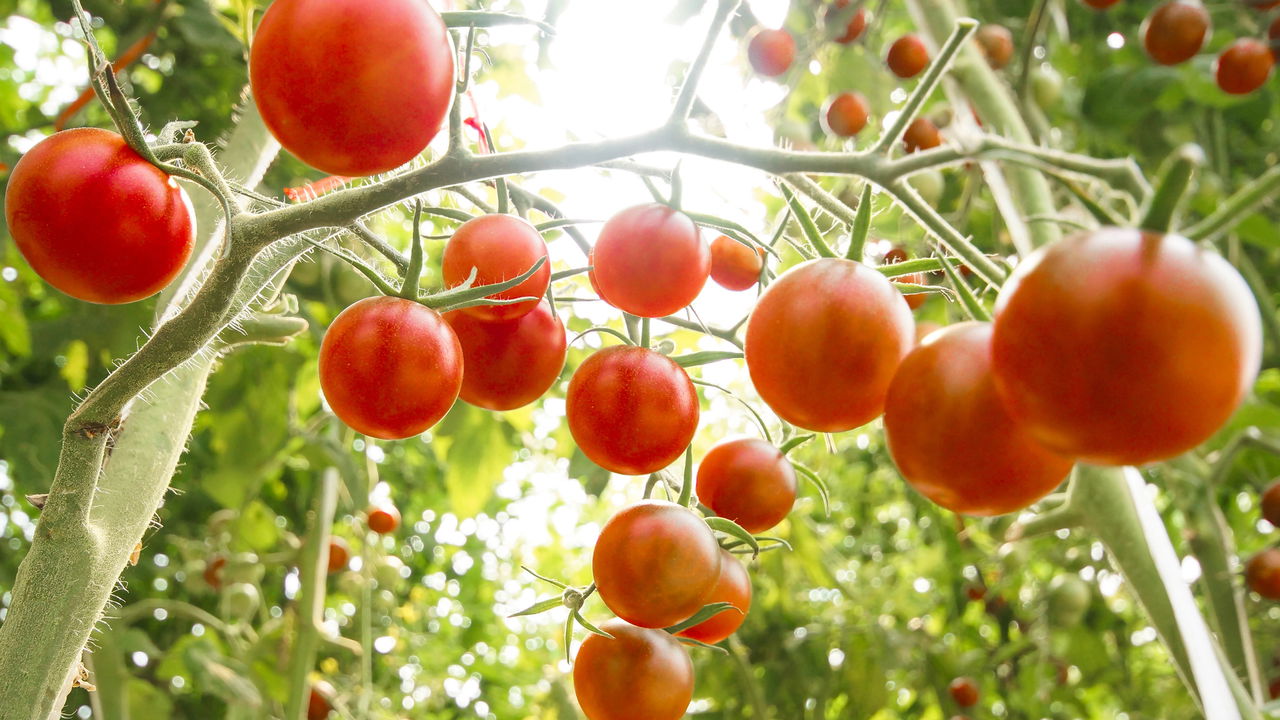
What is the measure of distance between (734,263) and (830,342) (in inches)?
13.2

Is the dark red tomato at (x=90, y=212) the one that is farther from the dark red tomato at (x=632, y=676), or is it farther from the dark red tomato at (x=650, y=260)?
the dark red tomato at (x=632, y=676)

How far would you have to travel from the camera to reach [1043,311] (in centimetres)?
31

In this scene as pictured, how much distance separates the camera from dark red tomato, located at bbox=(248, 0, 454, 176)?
420mm

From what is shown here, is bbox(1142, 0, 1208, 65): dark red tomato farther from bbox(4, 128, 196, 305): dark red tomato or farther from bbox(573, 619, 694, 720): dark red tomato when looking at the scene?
bbox(4, 128, 196, 305): dark red tomato

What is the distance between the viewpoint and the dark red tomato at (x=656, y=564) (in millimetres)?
554

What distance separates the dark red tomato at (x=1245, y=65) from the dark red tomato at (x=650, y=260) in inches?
75.5

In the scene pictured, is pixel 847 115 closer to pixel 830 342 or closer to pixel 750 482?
pixel 750 482

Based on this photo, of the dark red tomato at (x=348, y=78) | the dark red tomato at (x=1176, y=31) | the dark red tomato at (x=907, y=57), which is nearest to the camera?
the dark red tomato at (x=348, y=78)

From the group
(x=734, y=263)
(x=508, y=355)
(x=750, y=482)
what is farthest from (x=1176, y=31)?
(x=508, y=355)

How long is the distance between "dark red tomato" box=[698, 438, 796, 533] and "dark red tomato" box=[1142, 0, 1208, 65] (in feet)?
5.88

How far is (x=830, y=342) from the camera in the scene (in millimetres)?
425

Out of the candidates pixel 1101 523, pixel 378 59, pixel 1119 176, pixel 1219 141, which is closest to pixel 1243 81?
pixel 1219 141

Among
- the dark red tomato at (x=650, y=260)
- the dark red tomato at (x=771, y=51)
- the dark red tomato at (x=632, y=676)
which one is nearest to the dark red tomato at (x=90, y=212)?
the dark red tomato at (x=650, y=260)

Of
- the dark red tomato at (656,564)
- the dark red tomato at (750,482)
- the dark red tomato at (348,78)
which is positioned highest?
the dark red tomato at (348,78)
